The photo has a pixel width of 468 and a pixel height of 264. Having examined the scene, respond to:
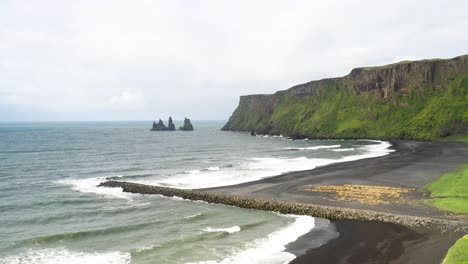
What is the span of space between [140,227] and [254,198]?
15.2 metres

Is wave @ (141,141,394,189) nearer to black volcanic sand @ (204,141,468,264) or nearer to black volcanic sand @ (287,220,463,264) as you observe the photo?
black volcanic sand @ (204,141,468,264)

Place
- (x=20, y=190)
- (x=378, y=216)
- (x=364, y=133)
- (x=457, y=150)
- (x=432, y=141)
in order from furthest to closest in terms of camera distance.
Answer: (x=364, y=133) < (x=432, y=141) < (x=457, y=150) < (x=20, y=190) < (x=378, y=216)

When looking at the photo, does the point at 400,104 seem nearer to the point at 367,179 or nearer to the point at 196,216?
the point at 367,179

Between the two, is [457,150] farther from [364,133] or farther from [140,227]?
[140,227]

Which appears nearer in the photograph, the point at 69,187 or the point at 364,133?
the point at 69,187

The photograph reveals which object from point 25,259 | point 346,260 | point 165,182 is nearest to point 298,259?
point 346,260

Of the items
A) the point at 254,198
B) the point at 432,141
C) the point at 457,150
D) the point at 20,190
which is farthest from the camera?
the point at 432,141

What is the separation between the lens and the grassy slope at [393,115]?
5522 inches

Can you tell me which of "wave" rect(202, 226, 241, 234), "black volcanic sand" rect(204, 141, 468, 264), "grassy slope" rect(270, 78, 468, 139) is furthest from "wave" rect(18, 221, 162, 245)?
"grassy slope" rect(270, 78, 468, 139)

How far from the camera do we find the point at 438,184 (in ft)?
174

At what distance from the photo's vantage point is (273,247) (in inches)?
1270

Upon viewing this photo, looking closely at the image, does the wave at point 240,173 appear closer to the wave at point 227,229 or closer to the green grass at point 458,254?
the wave at point 227,229

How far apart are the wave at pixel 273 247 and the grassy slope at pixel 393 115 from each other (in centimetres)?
11407

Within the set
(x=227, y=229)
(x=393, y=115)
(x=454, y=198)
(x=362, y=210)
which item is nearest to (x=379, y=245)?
(x=362, y=210)
